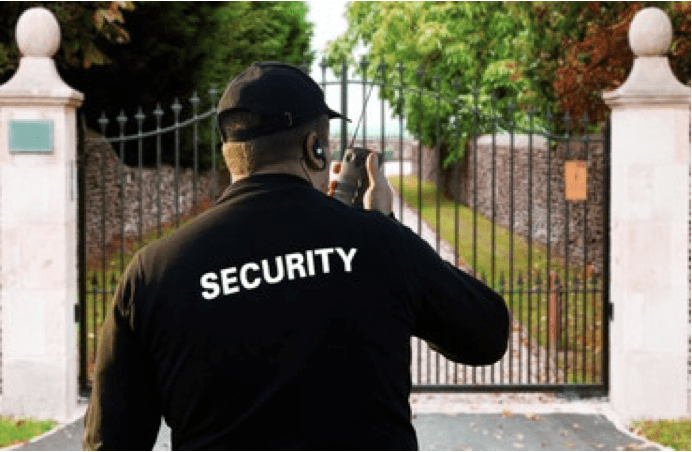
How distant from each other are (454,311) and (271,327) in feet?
1.32

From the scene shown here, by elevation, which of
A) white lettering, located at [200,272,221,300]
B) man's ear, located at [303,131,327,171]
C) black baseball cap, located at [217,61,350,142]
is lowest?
white lettering, located at [200,272,221,300]

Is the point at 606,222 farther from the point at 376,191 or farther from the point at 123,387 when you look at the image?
the point at 123,387

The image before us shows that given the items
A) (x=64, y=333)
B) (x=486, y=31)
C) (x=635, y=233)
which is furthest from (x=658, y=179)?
(x=486, y=31)

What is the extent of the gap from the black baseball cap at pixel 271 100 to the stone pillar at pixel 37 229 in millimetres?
6496

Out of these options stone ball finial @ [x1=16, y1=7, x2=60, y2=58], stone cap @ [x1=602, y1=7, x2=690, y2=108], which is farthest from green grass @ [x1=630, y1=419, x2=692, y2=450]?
stone ball finial @ [x1=16, y1=7, x2=60, y2=58]

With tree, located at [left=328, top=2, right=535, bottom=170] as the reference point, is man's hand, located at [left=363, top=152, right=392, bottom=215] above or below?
below

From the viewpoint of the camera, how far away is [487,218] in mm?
24922

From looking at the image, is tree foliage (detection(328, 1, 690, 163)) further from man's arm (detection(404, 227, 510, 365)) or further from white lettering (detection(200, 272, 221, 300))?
white lettering (detection(200, 272, 221, 300))

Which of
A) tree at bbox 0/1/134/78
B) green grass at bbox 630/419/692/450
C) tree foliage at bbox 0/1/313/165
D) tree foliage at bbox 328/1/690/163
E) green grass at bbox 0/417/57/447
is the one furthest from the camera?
tree foliage at bbox 0/1/313/165

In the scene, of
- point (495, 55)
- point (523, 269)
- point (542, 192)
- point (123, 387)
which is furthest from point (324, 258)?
point (495, 55)

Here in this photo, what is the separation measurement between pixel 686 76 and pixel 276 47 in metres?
20.2

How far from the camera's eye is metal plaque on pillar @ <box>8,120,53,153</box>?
Result: 8680 millimetres

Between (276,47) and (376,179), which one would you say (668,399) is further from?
(276,47)

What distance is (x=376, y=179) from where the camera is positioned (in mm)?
2740
